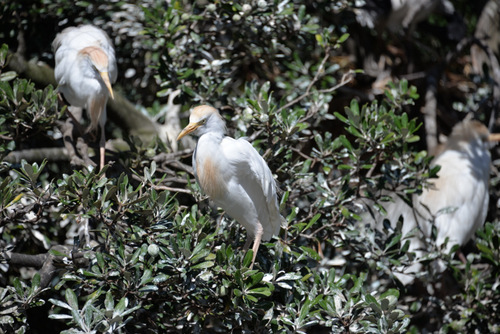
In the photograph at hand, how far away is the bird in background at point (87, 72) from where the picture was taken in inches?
84.3

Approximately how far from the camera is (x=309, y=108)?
7.63ft

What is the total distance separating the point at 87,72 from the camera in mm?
2162

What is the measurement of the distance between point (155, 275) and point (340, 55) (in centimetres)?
291

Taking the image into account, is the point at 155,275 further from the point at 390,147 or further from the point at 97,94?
the point at 390,147

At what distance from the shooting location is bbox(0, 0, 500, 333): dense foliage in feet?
5.22

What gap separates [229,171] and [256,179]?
9 centimetres

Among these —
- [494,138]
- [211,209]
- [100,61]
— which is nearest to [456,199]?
[494,138]

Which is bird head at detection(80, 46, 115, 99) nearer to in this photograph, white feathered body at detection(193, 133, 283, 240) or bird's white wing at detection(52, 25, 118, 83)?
bird's white wing at detection(52, 25, 118, 83)

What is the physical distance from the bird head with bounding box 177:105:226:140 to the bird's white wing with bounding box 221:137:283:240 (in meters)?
0.05

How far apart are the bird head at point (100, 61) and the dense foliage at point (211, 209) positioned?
7.9 inches

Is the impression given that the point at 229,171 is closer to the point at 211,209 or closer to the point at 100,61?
the point at 211,209

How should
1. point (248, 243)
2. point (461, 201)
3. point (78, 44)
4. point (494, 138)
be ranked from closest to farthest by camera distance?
point (248, 243), point (78, 44), point (461, 201), point (494, 138)

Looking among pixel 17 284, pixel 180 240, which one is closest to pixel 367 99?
pixel 180 240

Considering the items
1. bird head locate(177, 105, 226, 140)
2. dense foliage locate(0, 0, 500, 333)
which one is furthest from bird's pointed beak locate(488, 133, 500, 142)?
bird head locate(177, 105, 226, 140)
